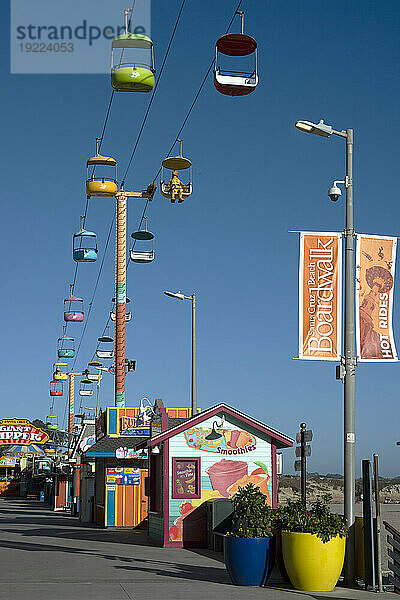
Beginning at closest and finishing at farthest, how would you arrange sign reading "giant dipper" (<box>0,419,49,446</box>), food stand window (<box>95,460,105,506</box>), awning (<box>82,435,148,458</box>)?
awning (<box>82,435,148,458</box>), food stand window (<box>95,460,105,506</box>), sign reading "giant dipper" (<box>0,419,49,446</box>)

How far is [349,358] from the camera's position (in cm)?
1636

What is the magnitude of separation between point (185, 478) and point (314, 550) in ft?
34.0

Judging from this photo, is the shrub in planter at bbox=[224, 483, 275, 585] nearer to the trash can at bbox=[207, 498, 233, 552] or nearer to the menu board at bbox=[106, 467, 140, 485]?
the trash can at bbox=[207, 498, 233, 552]

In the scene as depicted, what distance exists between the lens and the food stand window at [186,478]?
25344mm

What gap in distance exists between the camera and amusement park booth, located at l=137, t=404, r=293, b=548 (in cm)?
2517

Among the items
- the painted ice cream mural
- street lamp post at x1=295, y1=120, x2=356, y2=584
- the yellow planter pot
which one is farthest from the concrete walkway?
the painted ice cream mural

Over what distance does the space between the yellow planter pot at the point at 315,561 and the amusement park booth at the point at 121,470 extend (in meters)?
16.8

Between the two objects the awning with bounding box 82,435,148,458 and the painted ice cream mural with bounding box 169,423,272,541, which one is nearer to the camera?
the painted ice cream mural with bounding box 169,423,272,541

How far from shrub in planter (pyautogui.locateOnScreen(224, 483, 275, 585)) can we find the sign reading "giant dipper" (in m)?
51.1

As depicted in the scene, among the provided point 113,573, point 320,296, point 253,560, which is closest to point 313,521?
point 253,560

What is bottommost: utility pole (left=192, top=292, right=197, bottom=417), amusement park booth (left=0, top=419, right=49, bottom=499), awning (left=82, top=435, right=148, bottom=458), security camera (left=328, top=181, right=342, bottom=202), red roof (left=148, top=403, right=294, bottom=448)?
amusement park booth (left=0, top=419, right=49, bottom=499)

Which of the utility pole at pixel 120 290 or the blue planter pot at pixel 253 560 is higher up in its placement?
the utility pole at pixel 120 290

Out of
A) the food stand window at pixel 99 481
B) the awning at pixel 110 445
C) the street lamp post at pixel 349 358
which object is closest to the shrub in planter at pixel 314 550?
the street lamp post at pixel 349 358

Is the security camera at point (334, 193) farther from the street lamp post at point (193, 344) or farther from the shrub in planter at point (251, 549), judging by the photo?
the street lamp post at point (193, 344)
